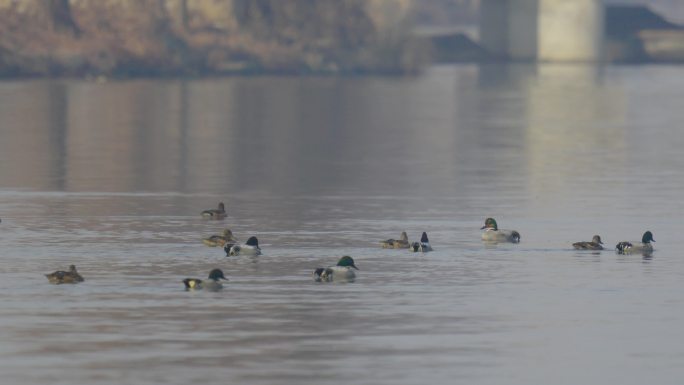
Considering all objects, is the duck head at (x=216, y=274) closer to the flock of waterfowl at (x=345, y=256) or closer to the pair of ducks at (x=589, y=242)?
the flock of waterfowl at (x=345, y=256)

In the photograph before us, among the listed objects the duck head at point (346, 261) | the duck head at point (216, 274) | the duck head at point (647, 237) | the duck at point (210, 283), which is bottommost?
the duck at point (210, 283)

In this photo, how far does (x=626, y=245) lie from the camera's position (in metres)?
33.4

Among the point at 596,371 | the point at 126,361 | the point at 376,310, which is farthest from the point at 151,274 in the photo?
the point at 596,371

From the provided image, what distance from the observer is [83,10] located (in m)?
137

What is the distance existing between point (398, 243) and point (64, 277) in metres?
6.78

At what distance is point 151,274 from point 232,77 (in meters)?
102

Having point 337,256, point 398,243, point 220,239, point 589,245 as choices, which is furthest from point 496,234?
point 220,239

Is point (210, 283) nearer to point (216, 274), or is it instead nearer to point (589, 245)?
point (216, 274)

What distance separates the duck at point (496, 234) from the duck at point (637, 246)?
198cm

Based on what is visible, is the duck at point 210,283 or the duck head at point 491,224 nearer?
the duck at point 210,283

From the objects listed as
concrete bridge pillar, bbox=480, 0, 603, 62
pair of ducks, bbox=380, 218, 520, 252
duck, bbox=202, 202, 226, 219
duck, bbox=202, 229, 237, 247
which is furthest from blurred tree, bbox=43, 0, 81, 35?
duck, bbox=202, 229, 237, 247

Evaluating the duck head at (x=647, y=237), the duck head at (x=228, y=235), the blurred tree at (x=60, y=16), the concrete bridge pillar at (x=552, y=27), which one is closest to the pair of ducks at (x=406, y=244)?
the duck head at (x=228, y=235)

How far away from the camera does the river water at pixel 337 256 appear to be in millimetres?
23844

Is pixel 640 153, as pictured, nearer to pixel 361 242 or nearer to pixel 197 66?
pixel 361 242
